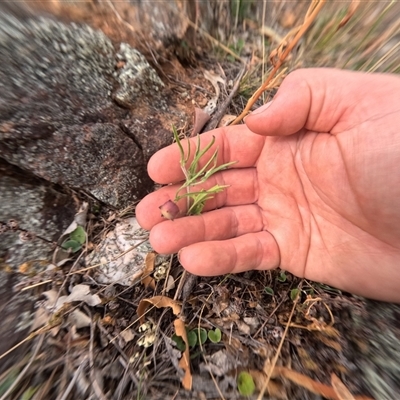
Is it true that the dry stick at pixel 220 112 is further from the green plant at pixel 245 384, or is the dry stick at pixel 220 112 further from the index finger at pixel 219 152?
the green plant at pixel 245 384

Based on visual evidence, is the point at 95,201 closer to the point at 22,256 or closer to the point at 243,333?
the point at 22,256

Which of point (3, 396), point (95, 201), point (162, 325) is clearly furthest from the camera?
point (95, 201)

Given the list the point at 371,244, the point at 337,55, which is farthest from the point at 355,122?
the point at 337,55

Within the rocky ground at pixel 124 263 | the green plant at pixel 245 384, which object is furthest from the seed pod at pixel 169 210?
the green plant at pixel 245 384

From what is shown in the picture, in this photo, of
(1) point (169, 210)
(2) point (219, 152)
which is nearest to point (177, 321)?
(1) point (169, 210)

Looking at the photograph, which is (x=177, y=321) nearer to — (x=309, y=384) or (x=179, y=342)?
(x=179, y=342)

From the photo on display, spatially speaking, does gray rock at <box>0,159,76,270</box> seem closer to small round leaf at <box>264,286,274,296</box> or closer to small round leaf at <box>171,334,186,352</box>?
small round leaf at <box>171,334,186,352</box>
